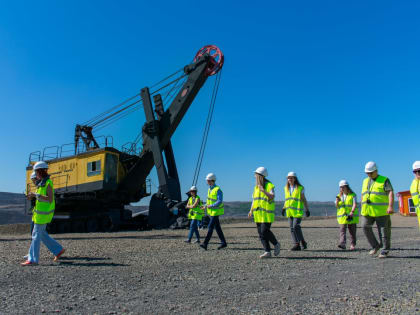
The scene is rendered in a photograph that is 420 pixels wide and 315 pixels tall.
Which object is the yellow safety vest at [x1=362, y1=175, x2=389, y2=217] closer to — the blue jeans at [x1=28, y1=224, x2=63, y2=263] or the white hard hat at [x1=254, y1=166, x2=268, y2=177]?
the white hard hat at [x1=254, y1=166, x2=268, y2=177]

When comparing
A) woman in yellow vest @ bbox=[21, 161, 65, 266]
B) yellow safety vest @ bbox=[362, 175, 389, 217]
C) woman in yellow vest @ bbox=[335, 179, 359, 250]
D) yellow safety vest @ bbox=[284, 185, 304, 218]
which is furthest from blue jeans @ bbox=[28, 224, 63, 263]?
woman in yellow vest @ bbox=[335, 179, 359, 250]

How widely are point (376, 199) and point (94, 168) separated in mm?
13753

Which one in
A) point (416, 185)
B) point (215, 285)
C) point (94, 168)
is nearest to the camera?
point (215, 285)

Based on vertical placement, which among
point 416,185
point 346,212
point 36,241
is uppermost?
point 416,185

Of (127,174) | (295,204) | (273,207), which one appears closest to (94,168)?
(127,174)

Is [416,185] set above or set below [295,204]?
above

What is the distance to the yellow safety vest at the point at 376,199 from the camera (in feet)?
20.8

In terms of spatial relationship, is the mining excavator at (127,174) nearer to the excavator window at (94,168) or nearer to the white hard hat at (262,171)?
the excavator window at (94,168)

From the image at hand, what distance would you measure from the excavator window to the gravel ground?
10.5m

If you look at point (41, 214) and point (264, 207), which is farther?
point (264, 207)

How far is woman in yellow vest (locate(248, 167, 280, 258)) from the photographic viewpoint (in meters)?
6.33

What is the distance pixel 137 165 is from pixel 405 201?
2362cm

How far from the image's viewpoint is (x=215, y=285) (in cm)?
439

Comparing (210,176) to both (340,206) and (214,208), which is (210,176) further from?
(340,206)
